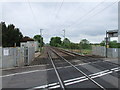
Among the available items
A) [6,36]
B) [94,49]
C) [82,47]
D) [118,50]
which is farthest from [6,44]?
[118,50]

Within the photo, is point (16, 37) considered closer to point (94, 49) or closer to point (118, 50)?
point (94, 49)

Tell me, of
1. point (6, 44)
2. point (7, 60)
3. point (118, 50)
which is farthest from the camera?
point (6, 44)

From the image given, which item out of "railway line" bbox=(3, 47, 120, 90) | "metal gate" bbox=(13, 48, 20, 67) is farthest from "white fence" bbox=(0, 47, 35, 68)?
"railway line" bbox=(3, 47, 120, 90)

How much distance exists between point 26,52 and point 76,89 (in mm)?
9035

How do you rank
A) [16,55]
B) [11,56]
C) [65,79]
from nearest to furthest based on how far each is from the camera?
[65,79] < [11,56] < [16,55]

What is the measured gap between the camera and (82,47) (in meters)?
37.7

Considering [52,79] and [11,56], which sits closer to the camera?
[52,79]

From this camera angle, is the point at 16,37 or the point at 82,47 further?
the point at 16,37

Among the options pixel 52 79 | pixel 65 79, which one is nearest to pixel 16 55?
pixel 52 79

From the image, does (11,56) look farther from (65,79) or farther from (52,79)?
(65,79)

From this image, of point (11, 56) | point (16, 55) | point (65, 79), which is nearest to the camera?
point (65, 79)

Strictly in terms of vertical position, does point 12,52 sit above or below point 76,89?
above

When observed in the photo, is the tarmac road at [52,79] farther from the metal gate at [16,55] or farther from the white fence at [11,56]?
the metal gate at [16,55]

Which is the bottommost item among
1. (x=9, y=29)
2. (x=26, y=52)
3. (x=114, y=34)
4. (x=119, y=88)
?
(x=119, y=88)
